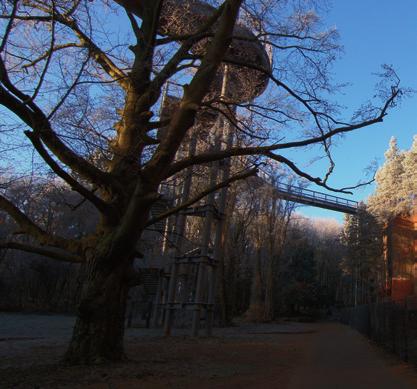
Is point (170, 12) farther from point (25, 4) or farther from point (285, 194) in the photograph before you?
point (285, 194)

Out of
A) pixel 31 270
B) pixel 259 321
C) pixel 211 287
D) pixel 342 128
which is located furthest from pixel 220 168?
pixel 31 270

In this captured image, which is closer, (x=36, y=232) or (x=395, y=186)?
(x=36, y=232)

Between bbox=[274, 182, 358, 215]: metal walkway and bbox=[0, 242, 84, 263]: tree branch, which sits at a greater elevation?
bbox=[274, 182, 358, 215]: metal walkway

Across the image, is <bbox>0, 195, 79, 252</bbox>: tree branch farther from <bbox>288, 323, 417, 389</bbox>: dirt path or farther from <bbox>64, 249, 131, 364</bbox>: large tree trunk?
<bbox>288, 323, 417, 389</bbox>: dirt path

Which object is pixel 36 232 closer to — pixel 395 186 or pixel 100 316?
pixel 100 316

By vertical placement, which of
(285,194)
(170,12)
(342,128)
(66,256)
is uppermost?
(285,194)

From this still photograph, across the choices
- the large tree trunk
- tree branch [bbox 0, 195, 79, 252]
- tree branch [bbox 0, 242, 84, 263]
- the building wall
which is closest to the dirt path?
the large tree trunk

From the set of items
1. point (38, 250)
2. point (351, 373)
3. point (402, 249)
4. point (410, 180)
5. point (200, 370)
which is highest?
point (410, 180)

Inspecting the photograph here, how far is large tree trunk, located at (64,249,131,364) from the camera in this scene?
28.0 feet

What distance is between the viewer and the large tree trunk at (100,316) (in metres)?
8.54

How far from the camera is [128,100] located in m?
10.5

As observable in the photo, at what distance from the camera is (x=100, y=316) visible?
8.63 metres

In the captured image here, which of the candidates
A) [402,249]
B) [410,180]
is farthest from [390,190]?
[402,249]

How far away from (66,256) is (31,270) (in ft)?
107
